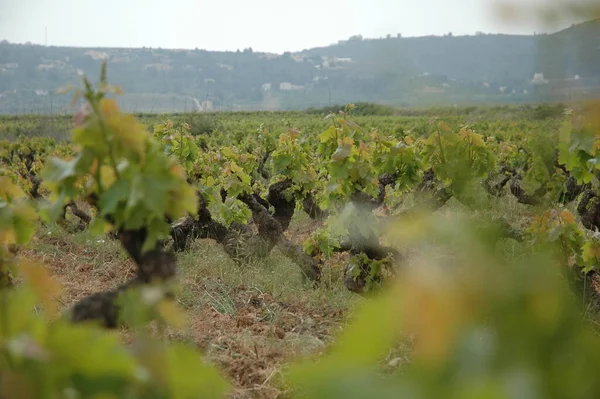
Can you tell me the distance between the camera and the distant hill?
50cm

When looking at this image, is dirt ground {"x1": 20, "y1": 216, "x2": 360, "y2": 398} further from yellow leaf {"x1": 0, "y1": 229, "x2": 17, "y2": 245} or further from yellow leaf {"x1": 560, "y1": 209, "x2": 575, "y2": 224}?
yellow leaf {"x1": 560, "y1": 209, "x2": 575, "y2": 224}

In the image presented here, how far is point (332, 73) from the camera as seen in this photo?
418 inches

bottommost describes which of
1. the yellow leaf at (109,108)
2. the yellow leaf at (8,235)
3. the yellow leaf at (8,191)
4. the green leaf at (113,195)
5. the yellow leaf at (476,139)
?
the yellow leaf at (8,235)

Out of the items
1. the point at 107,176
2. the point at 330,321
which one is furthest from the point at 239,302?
the point at 107,176

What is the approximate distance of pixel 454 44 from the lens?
2.47 m

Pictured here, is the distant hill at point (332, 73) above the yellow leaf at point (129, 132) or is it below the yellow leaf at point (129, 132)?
above

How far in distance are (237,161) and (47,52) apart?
88.4 metres

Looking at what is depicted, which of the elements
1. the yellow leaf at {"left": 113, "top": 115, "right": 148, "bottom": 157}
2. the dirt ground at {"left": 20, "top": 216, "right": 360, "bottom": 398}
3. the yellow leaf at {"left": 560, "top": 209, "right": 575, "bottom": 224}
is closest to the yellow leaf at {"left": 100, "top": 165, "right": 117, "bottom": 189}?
the yellow leaf at {"left": 113, "top": 115, "right": 148, "bottom": 157}

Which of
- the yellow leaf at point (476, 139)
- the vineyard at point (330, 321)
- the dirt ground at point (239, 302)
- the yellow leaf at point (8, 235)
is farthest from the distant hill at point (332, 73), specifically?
the dirt ground at point (239, 302)

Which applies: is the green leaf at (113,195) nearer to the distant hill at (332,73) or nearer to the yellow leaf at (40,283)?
the distant hill at (332,73)

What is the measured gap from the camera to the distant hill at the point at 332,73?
1.63 ft

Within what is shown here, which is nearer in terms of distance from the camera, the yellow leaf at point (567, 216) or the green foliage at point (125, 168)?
the green foliage at point (125, 168)

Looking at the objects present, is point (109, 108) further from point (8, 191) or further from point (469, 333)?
point (469, 333)

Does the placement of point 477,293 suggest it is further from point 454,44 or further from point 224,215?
point 224,215
